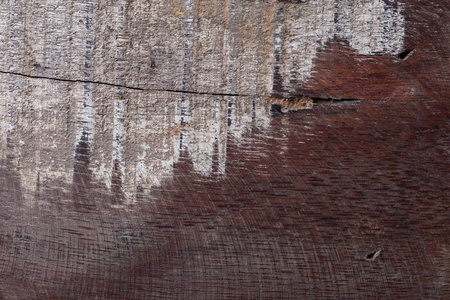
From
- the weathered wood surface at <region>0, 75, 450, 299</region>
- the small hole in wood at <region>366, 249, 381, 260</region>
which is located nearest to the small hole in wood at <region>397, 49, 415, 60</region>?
the weathered wood surface at <region>0, 75, 450, 299</region>

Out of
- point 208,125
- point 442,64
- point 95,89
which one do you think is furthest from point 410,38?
point 95,89

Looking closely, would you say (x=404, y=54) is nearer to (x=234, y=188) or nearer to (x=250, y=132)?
(x=250, y=132)

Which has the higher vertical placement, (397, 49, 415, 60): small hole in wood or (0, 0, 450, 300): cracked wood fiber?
(397, 49, 415, 60): small hole in wood

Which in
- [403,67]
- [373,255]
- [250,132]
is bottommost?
[373,255]

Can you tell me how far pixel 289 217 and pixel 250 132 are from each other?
37 cm

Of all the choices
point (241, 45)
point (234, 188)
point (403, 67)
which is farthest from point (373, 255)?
point (241, 45)

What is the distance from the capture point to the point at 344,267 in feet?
4.72

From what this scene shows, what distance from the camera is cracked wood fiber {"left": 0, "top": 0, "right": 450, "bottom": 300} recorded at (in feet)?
4.69

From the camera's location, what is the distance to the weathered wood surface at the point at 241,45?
1430mm

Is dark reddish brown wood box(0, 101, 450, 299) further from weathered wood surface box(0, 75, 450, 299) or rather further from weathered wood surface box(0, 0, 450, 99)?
weathered wood surface box(0, 0, 450, 99)

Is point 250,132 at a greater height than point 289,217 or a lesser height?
greater

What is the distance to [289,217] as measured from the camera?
1.44 m

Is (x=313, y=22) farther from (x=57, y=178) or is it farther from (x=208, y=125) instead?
(x=57, y=178)

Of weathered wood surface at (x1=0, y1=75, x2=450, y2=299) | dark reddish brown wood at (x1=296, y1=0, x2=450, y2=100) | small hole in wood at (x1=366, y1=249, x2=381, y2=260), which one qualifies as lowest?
small hole in wood at (x1=366, y1=249, x2=381, y2=260)
